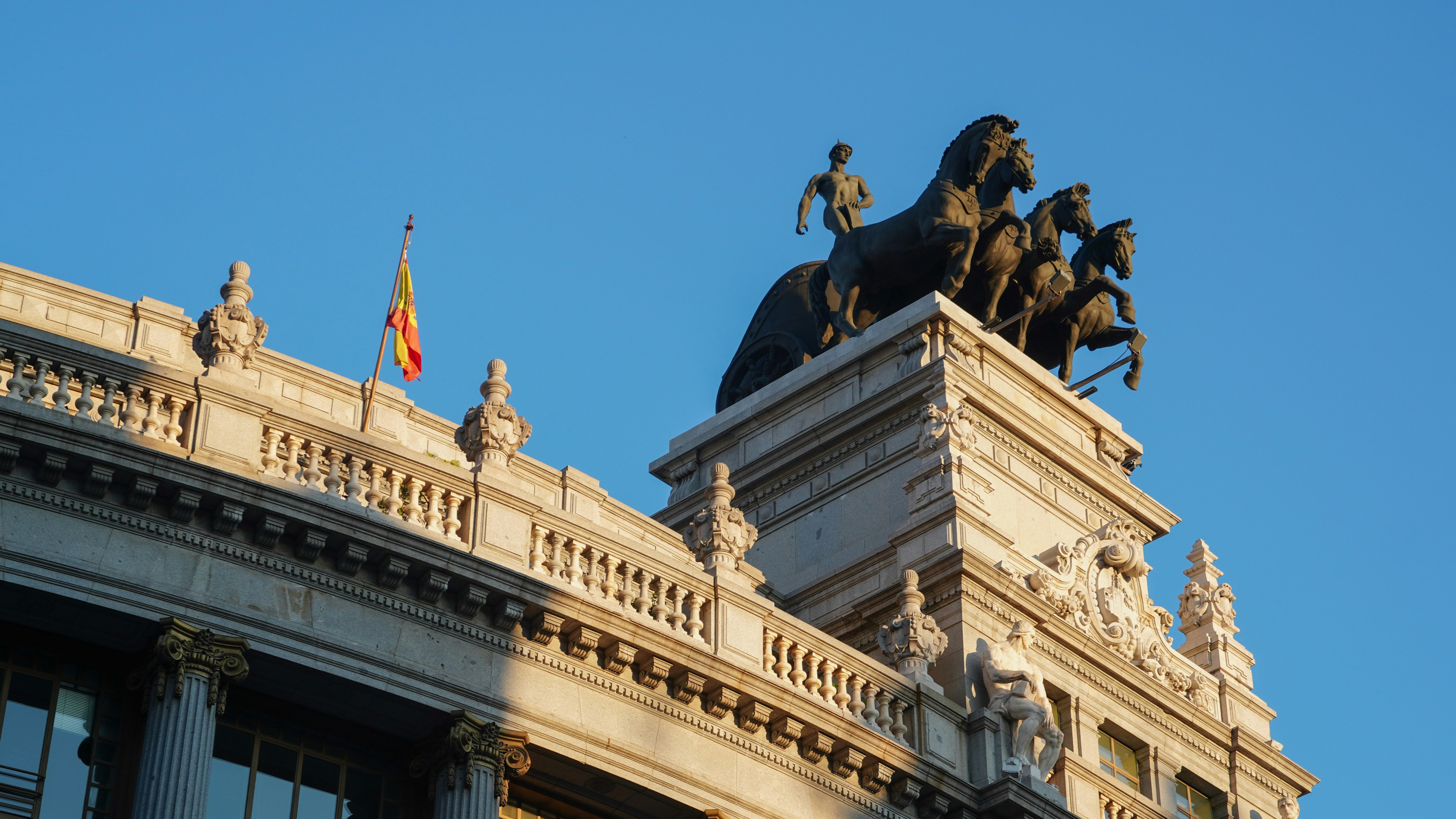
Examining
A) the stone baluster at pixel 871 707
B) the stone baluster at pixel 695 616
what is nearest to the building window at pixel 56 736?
the stone baluster at pixel 695 616

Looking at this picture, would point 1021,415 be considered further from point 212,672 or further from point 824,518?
point 212,672

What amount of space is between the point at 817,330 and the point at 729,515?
44.3 ft

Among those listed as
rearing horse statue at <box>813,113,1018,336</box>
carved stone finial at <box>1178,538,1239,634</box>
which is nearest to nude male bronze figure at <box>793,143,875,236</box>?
rearing horse statue at <box>813,113,1018,336</box>

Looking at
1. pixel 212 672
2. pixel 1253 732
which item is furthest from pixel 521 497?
pixel 1253 732

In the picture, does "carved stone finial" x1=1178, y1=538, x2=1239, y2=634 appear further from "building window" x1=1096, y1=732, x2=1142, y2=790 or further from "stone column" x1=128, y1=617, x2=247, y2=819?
"stone column" x1=128, y1=617, x2=247, y2=819

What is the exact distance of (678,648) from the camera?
28891mm

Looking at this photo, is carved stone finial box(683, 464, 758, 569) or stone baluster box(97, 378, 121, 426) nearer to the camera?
stone baluster box(97, 378, 121, 426)

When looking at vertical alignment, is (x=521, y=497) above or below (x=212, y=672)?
above

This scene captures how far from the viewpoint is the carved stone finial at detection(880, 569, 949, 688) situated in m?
33.3

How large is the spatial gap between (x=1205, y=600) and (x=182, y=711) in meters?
22.6

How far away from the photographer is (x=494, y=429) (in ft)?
97.2

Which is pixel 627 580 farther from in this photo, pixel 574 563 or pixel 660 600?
pixel 574 563

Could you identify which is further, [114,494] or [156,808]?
[114,494]

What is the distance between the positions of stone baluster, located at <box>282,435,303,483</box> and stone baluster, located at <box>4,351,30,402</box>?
10.1 feet
